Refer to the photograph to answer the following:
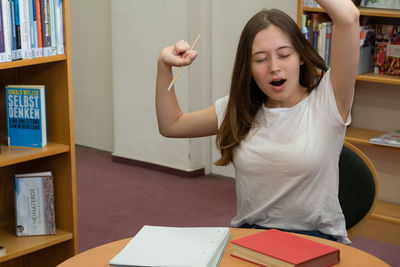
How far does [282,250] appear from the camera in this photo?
157cm

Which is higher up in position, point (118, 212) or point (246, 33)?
point (246, 33)

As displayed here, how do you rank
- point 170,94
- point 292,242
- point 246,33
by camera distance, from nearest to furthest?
point 292,242 < point 246,33 < point 170,94

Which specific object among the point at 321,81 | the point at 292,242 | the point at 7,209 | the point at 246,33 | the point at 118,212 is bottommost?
the point at 118,212

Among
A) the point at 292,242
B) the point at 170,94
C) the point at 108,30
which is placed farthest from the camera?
the point at 108,30

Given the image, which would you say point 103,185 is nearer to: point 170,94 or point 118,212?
point 118,212

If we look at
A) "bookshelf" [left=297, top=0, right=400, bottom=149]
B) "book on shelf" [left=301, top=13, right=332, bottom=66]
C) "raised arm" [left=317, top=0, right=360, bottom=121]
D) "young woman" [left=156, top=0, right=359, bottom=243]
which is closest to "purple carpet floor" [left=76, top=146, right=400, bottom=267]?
"bookshelf" [left=297, top=0, right=400, bottom=149]

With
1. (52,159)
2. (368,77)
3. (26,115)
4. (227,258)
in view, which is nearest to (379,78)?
(368,77)

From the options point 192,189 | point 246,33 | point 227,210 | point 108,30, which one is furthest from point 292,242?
point 108,30

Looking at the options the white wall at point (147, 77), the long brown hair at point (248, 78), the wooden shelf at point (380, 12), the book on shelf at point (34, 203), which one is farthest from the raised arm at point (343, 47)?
the white wall at point (147, 77)

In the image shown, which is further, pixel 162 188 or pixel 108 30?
pixel 108 30

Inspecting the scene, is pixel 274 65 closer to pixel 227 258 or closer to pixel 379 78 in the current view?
pixel 227 258

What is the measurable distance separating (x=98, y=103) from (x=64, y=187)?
110 inches

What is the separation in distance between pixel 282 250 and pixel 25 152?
129cm

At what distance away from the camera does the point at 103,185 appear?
15.0 ft
